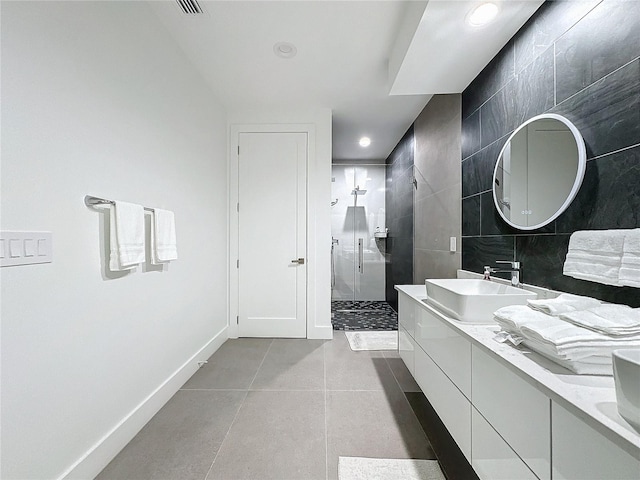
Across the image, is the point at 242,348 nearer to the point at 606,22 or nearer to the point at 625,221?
the point at 625,221

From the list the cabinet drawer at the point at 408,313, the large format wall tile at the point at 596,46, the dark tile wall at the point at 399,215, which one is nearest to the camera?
the large format wall tile at the point at 596,46

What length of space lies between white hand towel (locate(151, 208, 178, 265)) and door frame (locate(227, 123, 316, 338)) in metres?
1.20

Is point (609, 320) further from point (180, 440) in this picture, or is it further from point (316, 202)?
point (316, 202)

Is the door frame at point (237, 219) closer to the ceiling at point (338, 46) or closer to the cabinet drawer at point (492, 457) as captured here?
the ceiling at point (338, 46)

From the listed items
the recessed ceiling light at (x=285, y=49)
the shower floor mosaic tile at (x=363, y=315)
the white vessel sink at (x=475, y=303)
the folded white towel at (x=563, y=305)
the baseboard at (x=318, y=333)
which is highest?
the recessed ceiling light at (x=285, y=49)

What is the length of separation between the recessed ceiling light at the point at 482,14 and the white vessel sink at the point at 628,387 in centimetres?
172

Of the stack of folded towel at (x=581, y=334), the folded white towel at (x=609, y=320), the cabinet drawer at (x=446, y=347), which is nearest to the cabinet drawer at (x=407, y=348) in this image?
the cabinet drawer at (x=446, y=347)

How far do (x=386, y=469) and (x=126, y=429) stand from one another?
1.37 m

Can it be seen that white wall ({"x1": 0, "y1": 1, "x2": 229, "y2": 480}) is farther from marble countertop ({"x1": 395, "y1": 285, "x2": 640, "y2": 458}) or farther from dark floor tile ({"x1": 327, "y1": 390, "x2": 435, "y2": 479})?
marble countertop ({"x1": 395, "y1": 285, "x2": 640, "y2": 458})

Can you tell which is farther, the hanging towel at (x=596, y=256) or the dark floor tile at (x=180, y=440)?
the dark floor tile at (x=180, y=440)

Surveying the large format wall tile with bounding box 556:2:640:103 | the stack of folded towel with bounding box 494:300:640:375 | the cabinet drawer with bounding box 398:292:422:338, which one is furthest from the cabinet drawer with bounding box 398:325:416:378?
the large format wall tile with bounding box 556:2:640:103

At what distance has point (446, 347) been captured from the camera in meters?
1.35

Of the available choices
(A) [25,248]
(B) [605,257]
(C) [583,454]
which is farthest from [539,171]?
(A) [25,248]

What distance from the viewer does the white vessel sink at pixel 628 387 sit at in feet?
1.77
